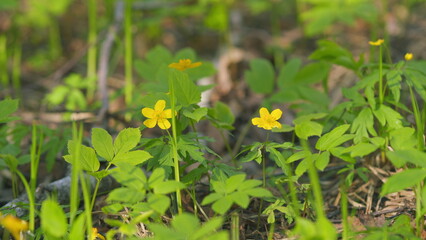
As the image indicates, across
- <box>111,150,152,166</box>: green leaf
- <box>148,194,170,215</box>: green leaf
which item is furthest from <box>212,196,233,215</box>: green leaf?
<box>111,150,152,166</box>: green leaf

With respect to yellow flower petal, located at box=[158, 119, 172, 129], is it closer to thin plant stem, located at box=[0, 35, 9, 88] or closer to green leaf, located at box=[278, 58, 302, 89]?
green leaf, located at box=[278, 58, 302, 89]

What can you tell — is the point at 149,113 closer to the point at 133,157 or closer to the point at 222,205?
the point at 133,157

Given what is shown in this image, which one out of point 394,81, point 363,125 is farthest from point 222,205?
point 394,81

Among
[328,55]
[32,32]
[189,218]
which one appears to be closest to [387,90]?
[328,55]

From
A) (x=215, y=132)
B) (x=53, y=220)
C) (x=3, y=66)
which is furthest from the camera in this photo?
(x=3, y=66)

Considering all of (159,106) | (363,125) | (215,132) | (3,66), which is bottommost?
(215,132)

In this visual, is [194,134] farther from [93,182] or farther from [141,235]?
[93,182]

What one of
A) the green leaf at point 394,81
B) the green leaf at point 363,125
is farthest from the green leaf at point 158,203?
the green leaf at point 394,81

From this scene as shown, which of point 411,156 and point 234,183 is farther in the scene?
point 234,183

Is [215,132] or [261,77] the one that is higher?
[261,77]
